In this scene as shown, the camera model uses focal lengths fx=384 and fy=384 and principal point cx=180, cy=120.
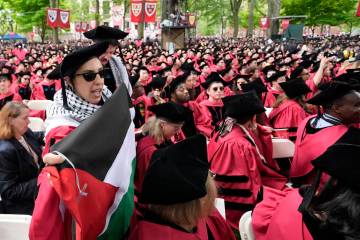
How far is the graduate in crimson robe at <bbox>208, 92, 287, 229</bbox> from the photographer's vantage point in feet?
12.9

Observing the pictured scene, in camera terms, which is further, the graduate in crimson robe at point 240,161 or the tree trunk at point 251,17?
the tree trunk at point 251,17

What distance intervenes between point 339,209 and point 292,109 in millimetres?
4241

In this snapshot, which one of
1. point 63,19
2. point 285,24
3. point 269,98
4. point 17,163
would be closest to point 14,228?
point 17,163

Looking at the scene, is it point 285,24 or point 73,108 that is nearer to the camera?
point 73,108

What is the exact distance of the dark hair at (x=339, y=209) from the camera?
1.68m

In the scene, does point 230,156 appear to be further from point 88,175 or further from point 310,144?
point 88,175

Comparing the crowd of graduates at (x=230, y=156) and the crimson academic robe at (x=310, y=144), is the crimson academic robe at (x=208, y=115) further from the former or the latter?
the crimson academic robe at (x=310, y=144)

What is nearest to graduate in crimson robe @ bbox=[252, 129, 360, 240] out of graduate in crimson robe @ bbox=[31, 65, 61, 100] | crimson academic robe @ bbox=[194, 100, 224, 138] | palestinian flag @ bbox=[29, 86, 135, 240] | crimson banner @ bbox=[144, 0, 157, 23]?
palestinian flag @ bbox=[29, 86, 135, 240]

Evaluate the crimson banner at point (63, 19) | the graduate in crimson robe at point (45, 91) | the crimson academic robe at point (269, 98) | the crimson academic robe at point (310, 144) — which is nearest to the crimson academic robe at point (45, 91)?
the graduate in crimson robe at point (45, 91)

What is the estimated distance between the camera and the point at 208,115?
705 cm

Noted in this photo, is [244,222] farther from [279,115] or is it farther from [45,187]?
[279,115]

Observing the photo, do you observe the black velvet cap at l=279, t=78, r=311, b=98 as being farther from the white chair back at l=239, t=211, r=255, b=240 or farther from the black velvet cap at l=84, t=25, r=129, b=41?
the white chair back at l=239, t=211, r=255, b=240

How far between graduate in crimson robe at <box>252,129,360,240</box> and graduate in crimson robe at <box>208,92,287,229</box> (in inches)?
62.3

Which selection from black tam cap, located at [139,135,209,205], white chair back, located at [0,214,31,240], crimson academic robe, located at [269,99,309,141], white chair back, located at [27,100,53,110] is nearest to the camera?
black tam cap, located at [139,135,209,205]
